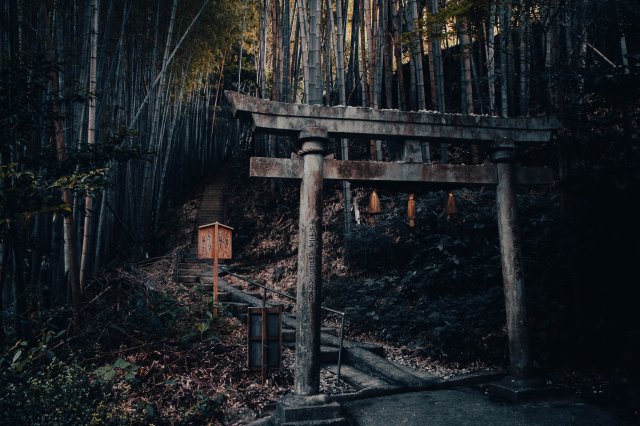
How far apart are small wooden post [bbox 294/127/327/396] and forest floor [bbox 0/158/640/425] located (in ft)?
3.02

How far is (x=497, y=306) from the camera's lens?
5.54 m

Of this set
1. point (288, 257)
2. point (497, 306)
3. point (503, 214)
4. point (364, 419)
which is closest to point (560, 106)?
point (503, 214)

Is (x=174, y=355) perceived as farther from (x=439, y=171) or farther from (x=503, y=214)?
(x=503, y=214)

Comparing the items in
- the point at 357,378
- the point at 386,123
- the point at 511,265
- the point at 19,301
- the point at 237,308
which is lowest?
the point at 357,378

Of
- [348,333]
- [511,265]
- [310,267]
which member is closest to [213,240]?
[348,333]

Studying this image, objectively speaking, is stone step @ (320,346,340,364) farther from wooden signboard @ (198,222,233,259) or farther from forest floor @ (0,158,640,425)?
wooden signboard @ (198,222,233,259)

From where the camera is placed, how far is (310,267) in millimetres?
3605

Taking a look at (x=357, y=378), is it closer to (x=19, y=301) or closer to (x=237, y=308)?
(x=237, y=308)

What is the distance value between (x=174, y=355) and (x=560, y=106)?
5.05 metres

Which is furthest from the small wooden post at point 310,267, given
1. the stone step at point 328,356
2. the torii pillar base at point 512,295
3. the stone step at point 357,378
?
the stone step at point 328,356

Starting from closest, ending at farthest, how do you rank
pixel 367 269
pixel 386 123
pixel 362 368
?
pixel 386 123 < pixel 362 368 < pixel 367 269

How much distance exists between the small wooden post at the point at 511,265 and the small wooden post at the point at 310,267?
183cm

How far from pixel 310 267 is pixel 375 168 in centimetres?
106

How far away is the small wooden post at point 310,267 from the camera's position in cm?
356
